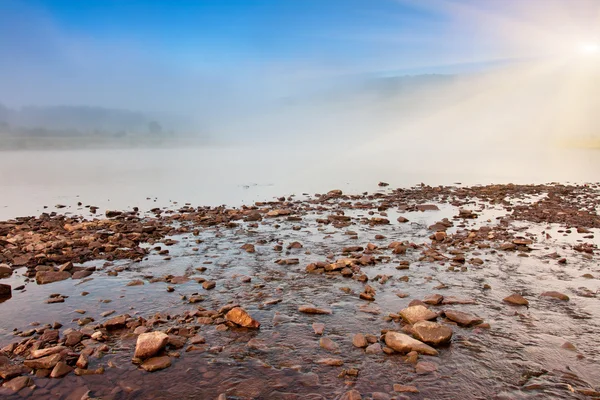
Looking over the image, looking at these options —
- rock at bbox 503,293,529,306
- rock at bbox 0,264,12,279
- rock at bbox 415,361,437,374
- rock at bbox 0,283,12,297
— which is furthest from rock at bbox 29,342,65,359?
rock at bbox 503,293,529,306

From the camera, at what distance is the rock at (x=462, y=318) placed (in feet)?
38.6

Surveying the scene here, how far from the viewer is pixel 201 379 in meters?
9.30

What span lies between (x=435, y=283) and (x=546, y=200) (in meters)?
26.0

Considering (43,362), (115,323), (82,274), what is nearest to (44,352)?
(43,362)

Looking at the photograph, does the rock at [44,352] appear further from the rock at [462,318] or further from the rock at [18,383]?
the rock at [462,318]

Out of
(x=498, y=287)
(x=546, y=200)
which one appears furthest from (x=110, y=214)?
(x=546, y=200)

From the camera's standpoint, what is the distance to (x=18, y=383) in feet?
29.4

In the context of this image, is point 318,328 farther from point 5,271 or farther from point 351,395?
point 5,271

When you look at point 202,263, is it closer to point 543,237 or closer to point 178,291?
point 178,291

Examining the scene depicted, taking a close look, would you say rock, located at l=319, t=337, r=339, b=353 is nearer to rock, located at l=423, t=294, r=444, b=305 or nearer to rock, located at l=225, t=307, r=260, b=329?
rock, located at l=225, t=307, r=260, b=329

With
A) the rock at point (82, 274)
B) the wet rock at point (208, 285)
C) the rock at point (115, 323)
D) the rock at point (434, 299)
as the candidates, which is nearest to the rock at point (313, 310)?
the rock at point (434, 299)

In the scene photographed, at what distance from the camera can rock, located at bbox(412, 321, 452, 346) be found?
10.6 metres

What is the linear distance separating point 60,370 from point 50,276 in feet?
27.0

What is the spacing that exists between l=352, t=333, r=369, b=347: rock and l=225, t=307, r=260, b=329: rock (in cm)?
294
